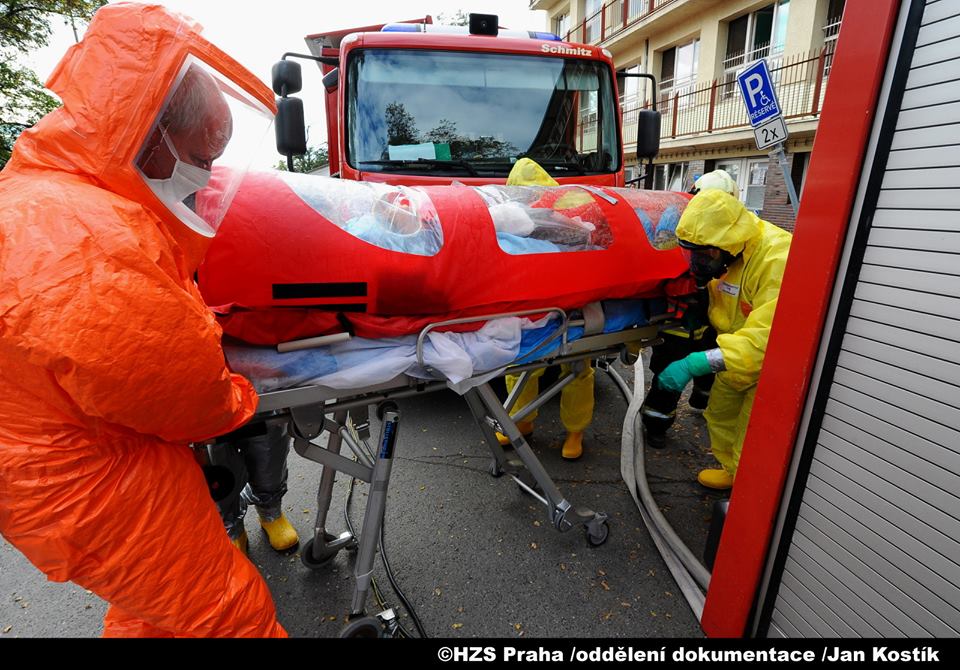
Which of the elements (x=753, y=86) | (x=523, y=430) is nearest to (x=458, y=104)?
(x=523, y=430)

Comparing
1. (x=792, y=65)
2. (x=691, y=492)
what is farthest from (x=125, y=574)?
(x=792, y=65)

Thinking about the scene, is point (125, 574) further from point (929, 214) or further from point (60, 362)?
point (929, 214)

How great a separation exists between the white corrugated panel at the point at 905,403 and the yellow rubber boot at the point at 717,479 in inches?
70.6

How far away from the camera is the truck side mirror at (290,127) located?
3645 mm

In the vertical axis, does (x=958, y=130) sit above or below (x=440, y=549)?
above

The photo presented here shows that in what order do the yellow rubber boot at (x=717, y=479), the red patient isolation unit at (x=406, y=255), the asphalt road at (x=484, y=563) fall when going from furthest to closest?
the yellow rubber boot at (x=717, y=479), the asphalt road at (x=484, y=563), the red patient isolation unit at (x=406, y=255)

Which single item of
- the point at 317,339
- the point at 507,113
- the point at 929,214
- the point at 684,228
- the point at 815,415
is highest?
the point at 507,113

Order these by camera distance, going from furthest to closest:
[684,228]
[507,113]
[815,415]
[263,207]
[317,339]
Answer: [507,113] < [684,228] < [317,339] < [263,207] < [815,415]

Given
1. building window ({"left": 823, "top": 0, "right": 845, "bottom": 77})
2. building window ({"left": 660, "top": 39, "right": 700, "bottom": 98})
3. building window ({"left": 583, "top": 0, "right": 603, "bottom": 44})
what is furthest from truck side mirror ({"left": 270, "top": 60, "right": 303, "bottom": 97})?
building window ({"left": 583, "top": 0, "right": 603, "bottom": 44})

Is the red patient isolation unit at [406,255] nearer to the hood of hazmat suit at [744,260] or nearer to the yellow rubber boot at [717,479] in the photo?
the hood of hazmat suit at [744,260]

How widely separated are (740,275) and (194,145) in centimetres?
227

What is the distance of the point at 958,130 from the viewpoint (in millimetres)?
979

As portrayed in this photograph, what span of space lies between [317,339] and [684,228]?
1.61 metres

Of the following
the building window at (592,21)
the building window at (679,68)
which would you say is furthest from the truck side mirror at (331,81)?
the building window at (592,21)
